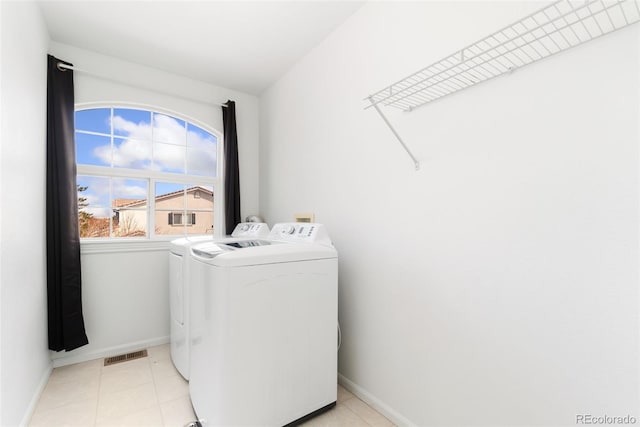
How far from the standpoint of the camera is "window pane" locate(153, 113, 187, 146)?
2.85m

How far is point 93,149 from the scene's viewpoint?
259 centimetres

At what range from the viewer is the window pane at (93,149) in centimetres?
254

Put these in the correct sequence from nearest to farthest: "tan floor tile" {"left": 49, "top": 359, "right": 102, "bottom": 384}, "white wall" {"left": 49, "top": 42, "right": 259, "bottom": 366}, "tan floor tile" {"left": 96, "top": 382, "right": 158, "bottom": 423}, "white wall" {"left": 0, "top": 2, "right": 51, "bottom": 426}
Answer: "white wall" {"left": 0, "top": 2, "right": 51, "bottom": 426}
"tan floor tile" {"left": 96, "top": 382, "right": 158, "bottom": 423}
"tan floor tile" {"left": 49, "top": 359, "right": 102, "bottom": 384}
"white wall" {"left": 49, "top": 42, "right": 259, "bottom": 366}

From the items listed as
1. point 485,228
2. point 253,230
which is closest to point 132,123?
point 253,230

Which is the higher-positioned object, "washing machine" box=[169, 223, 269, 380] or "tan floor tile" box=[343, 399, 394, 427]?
"washing machine" box=[169, 223, 269, 380]

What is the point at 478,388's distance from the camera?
4.41 feet

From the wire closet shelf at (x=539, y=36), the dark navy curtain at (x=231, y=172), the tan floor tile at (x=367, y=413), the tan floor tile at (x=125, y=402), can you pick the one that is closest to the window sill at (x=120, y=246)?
the dark navy curtain at (x=231, y=172)

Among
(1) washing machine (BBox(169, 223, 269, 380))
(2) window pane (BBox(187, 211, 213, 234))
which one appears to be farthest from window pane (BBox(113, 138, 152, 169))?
(1) washing machine (BBox(169, 223, 269, 380))

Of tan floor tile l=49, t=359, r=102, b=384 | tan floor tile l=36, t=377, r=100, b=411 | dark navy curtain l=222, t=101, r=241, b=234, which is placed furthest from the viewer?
dark navy curtain l=222, t=101, r=241, b=234

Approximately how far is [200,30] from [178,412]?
260cm

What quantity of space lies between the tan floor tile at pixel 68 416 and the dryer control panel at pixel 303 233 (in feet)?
4.99

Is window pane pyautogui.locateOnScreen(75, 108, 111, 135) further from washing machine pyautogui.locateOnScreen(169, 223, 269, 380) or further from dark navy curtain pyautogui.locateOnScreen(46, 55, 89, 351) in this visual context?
washing machine pyautogui.locateOnScreen(169, 223, 269, 380)

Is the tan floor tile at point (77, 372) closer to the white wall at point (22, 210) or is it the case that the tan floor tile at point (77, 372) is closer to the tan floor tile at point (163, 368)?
the white wall at point (22, 210)

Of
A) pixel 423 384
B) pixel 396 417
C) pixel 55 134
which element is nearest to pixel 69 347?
pixel 55 134
